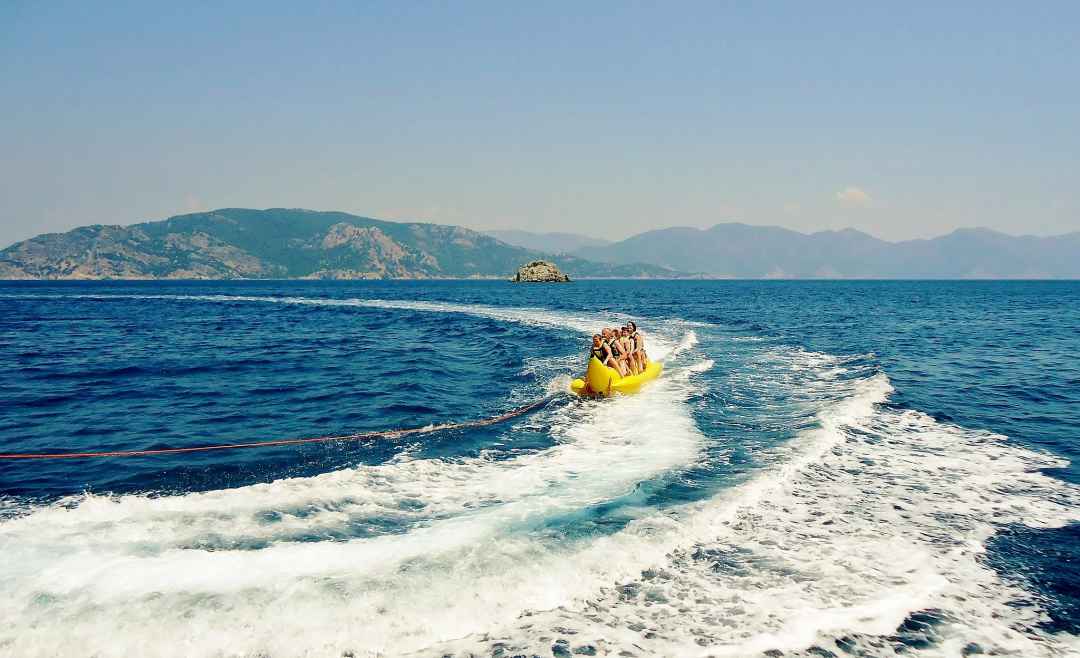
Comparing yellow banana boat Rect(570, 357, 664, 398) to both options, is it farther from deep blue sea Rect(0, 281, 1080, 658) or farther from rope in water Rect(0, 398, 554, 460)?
rope in water Rect(0, 398, 554, 460)

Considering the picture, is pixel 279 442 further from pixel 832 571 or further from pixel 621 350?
pixel 832 571

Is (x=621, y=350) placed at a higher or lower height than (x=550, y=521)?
higher

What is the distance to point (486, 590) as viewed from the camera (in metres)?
7.06

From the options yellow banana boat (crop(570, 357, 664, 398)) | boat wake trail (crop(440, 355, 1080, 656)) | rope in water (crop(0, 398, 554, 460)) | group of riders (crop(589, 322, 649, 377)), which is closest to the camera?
boat wake trail (crop(440, 355, 1080, 656))

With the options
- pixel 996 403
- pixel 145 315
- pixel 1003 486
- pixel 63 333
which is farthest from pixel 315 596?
pixel 145 315

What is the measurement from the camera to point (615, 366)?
18562mm

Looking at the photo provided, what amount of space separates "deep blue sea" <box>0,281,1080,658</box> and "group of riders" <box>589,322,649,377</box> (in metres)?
1.40

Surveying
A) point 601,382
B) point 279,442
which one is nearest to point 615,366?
point 601,382

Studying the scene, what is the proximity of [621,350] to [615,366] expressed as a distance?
3.64 feet

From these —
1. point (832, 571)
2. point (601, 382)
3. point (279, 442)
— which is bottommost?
point (279, 442)

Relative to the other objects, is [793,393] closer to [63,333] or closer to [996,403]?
[996,403]

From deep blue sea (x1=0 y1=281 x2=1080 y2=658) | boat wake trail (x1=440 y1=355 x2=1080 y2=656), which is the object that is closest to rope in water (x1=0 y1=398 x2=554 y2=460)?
deep blue sea (x1=0 y1=281 x2=1080 y2=658)

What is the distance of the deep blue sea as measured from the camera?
247 inches

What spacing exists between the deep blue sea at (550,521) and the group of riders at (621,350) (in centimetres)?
A: 140
